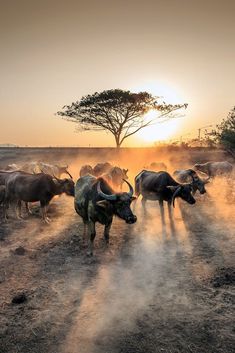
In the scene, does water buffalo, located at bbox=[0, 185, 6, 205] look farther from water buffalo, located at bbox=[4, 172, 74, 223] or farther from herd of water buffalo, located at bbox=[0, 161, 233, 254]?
water buffalo, located at bbox=[4, 172, 74, 223]

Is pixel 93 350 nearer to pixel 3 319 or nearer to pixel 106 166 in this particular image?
pixel 3 319

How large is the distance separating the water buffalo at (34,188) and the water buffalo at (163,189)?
3790mm

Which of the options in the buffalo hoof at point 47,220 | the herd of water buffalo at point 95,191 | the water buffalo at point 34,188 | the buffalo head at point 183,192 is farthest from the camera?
the buffalo head at point 183,192

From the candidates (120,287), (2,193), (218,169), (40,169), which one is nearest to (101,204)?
(120,287)

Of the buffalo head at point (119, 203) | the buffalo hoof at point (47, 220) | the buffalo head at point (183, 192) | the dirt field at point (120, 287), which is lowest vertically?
the dirt field at point (120, 287)

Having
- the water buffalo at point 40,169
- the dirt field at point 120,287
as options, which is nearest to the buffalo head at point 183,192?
the dirt field at point 120,287

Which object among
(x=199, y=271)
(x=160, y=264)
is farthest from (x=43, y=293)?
(x=199, y=271)

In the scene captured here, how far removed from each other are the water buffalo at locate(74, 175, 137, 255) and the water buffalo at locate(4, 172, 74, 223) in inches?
146

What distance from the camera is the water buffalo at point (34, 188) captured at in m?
15.9

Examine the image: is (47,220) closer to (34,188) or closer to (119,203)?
(34,188)

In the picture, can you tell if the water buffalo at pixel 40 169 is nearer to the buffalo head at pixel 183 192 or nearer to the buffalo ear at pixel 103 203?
the buffalo head at pixel 183 192

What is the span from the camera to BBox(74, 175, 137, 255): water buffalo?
10828 millimetres

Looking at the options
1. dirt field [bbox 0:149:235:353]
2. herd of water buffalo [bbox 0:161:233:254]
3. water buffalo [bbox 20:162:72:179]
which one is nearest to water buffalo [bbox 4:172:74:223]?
herd of water buffalo [bbox 0:161:233:254]

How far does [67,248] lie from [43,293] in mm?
3459
